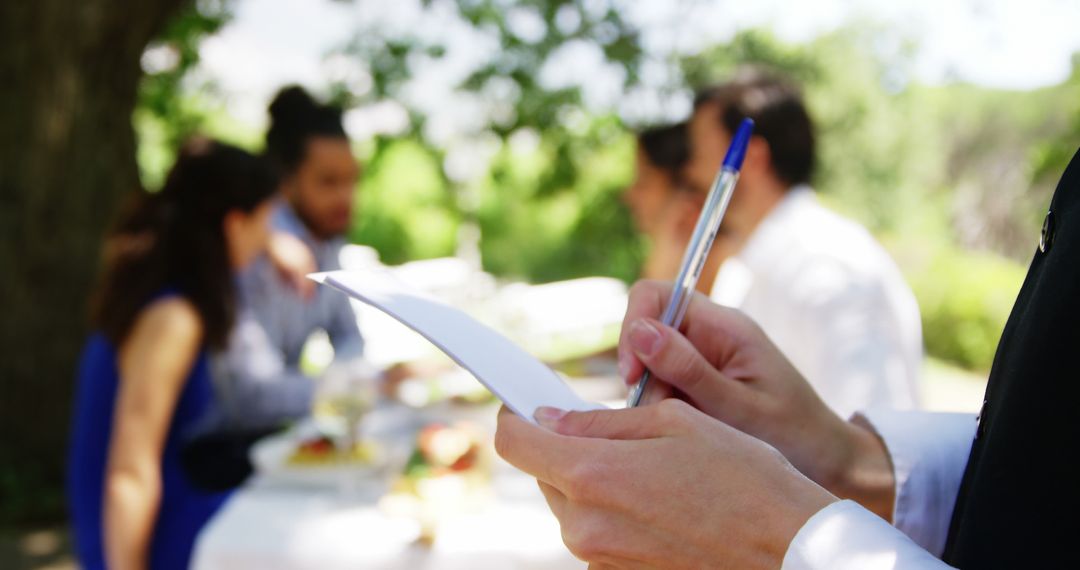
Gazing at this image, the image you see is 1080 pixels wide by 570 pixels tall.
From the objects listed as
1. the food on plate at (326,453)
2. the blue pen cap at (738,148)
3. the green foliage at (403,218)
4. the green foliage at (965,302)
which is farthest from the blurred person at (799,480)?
the green foliage at (403,218)

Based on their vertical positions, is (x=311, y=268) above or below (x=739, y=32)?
below

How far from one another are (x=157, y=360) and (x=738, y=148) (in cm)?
197

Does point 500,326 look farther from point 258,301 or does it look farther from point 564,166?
point 564,166

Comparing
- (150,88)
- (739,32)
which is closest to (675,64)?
(739,32)

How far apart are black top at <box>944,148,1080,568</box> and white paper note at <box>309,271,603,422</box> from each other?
0.41 m

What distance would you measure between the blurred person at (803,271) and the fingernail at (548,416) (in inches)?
65.2

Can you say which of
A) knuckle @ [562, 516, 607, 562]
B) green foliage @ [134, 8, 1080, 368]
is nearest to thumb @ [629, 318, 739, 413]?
knuckle @ [562, 516, 607, 562]

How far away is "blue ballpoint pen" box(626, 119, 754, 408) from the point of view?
972 mm

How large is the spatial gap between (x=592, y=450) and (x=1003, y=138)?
61.5ft

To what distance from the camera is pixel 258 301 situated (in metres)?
3.22

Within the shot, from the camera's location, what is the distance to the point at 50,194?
16.3 feet

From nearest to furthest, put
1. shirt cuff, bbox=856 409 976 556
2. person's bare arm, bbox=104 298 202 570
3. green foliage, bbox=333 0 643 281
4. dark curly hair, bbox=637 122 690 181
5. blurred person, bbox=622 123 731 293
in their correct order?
shirt cuff, bbox=856 409 976 556 < person's bare arm, bbox=104 298 202 570 < blurred person, bbox=622 123 731 293 < dark curly hair, bbox=637 122 690 181 < green foliage, bbox=333 0 643 281

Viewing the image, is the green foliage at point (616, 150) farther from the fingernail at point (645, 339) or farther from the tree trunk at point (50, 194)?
the fingernail at point (645, 339)

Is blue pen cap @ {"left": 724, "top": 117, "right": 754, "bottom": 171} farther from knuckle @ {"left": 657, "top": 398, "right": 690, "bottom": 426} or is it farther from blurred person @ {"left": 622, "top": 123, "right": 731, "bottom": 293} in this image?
blurred person @ {"left": 622, "top": 123, "right": 731, "bottom": 293}
